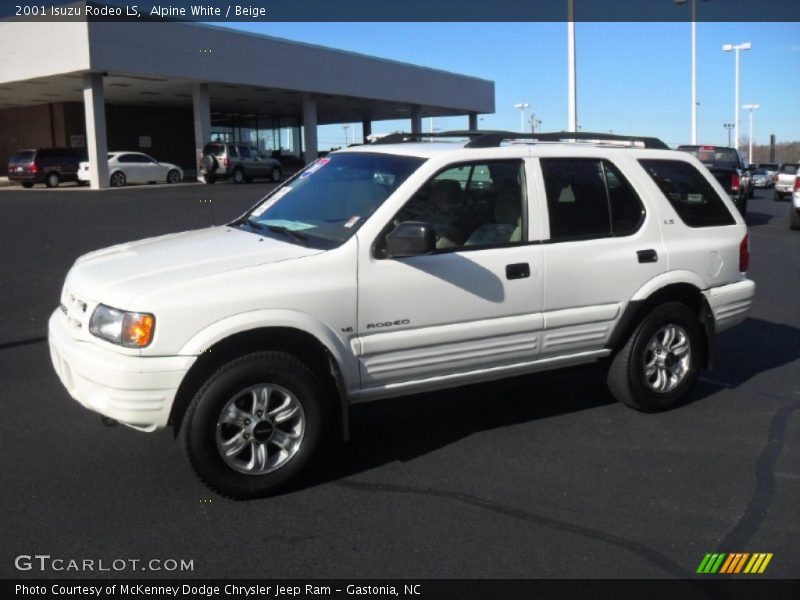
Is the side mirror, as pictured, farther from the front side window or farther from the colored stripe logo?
the colored stripe logo

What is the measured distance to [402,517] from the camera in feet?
13.9

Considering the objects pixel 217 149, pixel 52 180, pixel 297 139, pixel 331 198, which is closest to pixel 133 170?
pixel 52 180

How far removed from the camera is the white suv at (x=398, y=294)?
169 inches

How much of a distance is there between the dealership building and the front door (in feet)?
99.9

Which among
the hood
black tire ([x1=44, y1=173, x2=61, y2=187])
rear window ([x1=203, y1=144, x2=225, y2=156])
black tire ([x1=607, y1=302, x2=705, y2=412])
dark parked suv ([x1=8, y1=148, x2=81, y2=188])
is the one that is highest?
rear window ([x1=203, y1=144, x2=225, y2=156])

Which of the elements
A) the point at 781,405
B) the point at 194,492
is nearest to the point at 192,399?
the point at 194,492

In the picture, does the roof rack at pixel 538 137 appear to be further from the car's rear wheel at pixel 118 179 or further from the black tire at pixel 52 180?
the black tire at pixel 52 180

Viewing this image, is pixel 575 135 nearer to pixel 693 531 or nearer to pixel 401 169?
pixel 401 169

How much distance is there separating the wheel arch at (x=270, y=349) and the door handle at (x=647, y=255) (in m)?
2.31

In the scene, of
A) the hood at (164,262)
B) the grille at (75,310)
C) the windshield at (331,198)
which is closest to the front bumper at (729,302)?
the windshield at (331,198)

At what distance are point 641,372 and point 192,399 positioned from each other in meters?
3.10

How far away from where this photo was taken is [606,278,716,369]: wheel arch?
18.7 ft

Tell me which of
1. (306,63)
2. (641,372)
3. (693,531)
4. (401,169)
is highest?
(306,63)
